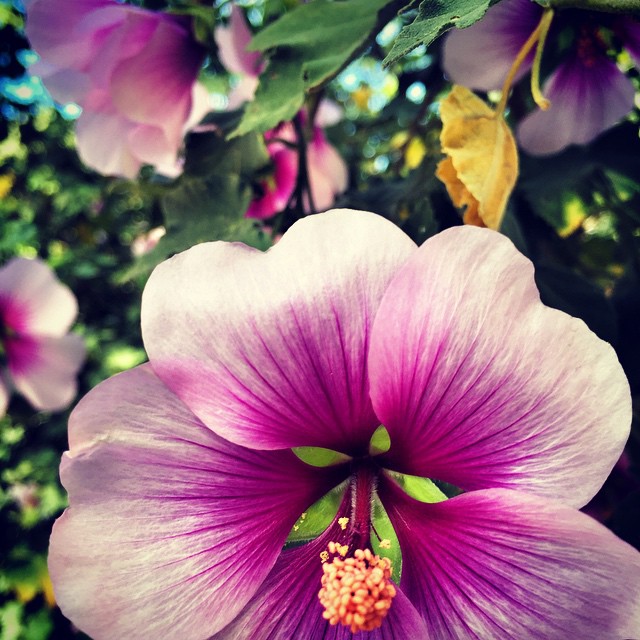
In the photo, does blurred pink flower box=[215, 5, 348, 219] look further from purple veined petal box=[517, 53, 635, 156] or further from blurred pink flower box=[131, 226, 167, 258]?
purple veined petal box=[517, 53, 635, 156]

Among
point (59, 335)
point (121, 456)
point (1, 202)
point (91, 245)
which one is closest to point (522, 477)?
point (121, 456)

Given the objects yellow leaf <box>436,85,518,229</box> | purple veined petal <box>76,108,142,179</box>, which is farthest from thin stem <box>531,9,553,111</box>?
purple veined petal <box>76,108,142,179</box>

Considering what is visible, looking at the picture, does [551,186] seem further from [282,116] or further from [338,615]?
[338,615]

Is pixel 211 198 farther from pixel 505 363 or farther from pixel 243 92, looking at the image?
pixel 505 363

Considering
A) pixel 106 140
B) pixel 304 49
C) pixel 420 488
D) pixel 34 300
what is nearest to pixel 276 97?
pixel 304 49

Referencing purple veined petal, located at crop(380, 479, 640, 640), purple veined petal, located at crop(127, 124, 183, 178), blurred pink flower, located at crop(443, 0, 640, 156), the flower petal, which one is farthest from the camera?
the flower petal

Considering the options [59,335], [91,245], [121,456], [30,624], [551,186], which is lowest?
[91,245]

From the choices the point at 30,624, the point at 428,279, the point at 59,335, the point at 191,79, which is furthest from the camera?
the point at 59,335
